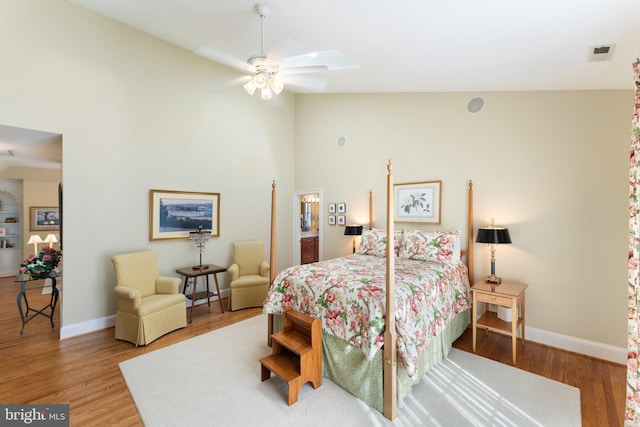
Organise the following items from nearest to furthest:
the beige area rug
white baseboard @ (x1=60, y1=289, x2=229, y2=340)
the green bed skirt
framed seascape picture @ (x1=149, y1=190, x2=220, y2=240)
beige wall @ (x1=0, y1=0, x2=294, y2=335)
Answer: the beige area rug
the green bed skirt
beige wall @ (x1=0, y1=0, x2=294, y2=335)
white baseboard @ (x1=60, y1=289, x2=229, y2=340)
framed seascape picture @ (x1=149, y1=190, x2=220, y2=240)

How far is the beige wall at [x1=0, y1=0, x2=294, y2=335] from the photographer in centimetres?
320

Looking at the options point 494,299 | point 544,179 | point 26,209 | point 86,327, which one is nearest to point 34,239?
point 26,209

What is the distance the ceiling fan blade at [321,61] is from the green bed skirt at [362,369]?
251 cm

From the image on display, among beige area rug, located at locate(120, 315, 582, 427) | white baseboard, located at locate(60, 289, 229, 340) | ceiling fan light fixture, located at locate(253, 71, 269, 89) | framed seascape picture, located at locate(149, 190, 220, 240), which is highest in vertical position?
ceiling fan light fixture, located at locate(253, 71, 269, 89)

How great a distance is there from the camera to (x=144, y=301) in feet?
11.6

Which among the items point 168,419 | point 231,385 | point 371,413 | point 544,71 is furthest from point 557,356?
point 168,419

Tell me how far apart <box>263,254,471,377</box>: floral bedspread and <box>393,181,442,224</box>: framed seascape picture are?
3.06 feet

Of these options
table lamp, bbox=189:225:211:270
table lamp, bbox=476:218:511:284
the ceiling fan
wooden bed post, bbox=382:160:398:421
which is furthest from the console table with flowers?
table lamp, bbox=476:218:511:284

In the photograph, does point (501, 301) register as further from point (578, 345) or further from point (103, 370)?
point (103, 370)

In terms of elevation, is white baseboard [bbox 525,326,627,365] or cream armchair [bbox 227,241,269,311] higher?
cream armchair [bbox 227,241,269,311]

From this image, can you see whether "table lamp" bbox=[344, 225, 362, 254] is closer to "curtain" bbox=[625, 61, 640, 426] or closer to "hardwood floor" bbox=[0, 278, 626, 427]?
"hardwood floor" bbox=[0, 278, 626, 427]

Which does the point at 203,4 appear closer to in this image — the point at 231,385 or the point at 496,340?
the point at 231,385

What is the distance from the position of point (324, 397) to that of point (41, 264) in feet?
12.8

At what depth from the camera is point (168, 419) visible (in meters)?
2.14
